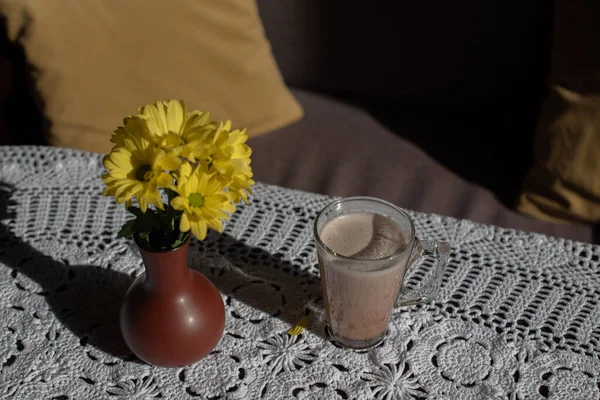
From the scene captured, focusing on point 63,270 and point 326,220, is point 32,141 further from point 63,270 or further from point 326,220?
point 326,220

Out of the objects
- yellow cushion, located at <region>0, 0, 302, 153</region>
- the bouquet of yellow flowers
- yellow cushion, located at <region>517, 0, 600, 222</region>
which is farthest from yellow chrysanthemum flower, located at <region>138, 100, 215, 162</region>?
yellow cushion, located at <region>517, 0, 600, 222</region>

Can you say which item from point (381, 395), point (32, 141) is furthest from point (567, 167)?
point (32, 141)

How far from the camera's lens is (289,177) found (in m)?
1.28

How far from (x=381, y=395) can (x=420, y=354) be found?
8 cm

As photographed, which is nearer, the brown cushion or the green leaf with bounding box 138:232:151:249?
the green leaf with bounding box 138:232:151:249

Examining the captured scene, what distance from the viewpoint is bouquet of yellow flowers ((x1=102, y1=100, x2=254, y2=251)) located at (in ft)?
1.88

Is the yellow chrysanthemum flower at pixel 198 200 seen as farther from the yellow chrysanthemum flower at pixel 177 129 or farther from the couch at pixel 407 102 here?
the couch at pixel 407 102

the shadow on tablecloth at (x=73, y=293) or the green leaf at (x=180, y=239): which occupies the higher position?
the green leaf at (x=180, y=239)

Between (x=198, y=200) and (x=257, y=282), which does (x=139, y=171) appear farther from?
(x=257, y=282)

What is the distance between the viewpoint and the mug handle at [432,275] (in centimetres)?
76

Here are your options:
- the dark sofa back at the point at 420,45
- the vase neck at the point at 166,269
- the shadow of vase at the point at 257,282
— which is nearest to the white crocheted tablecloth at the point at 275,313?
the shadow of vase at the point at 257,282

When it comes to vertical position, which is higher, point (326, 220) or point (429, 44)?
point (326, 220)

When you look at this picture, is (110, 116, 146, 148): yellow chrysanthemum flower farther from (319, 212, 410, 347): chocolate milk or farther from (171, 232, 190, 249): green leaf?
(319, 212, 410, 347): chocolate milk

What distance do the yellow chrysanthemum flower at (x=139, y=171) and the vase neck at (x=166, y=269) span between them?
0.26 feet
